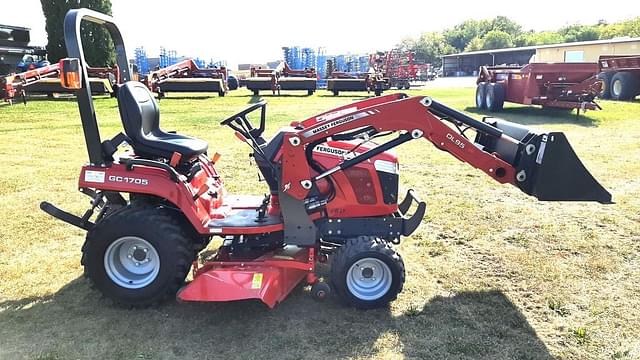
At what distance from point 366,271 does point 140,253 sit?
1750 mm

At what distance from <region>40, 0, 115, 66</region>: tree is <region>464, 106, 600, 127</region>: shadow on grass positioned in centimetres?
1811

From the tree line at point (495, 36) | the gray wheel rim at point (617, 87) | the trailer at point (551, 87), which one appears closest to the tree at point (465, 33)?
the tree line at point (495, 36)

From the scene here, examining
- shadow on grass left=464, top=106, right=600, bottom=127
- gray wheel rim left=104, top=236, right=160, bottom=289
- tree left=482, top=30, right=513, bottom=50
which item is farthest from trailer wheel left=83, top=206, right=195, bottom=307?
tree left=482, top=30, right=513, bottom=50

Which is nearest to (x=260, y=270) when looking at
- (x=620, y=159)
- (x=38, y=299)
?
(x=38, y=299)

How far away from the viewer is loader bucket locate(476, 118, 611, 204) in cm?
393

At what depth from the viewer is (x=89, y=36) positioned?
25531 millimetres

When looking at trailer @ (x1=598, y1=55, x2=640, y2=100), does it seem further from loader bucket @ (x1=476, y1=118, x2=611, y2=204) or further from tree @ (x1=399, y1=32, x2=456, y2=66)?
tree @ (x1=399, y1=32, x2=456, y2=66)

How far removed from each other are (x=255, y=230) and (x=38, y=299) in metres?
1.84

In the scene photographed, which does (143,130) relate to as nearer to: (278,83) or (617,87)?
(617,87)

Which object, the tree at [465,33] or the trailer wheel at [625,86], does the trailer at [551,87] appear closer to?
the trailer wheel at [625,86]

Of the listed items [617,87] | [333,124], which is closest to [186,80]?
[617,87]

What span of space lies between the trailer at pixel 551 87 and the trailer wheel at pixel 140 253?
13.5 meters

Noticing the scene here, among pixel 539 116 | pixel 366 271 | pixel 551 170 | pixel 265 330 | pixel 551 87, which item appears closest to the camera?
pixel 265 330

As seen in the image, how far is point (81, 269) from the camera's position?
15.6 ft
